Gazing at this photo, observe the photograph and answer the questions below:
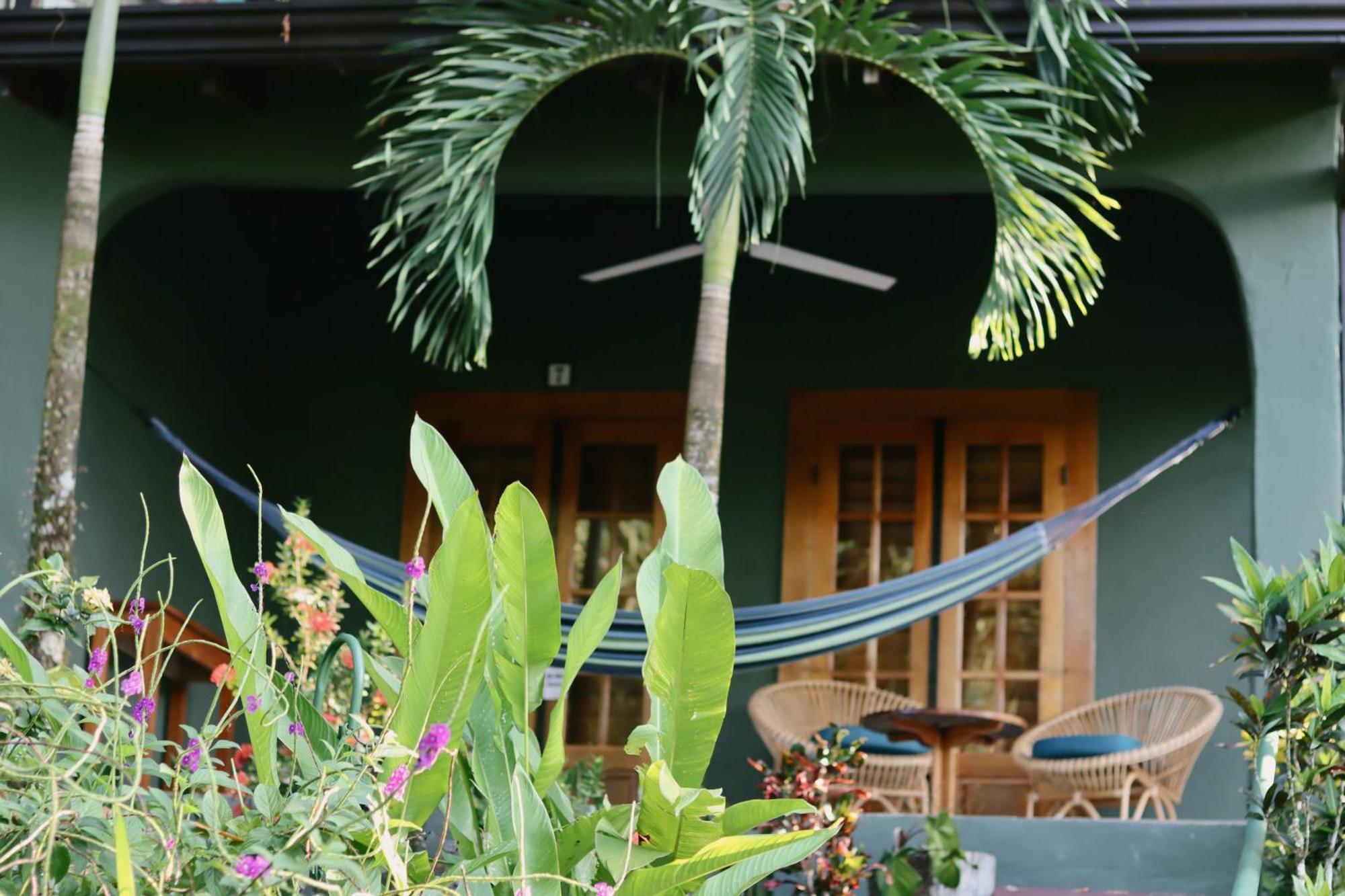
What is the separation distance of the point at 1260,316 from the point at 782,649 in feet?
5.63

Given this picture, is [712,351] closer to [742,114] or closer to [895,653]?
[742,114]

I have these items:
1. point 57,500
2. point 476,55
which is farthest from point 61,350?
point 476,55

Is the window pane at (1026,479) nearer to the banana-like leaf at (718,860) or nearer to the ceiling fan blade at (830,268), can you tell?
the ceiling fan blade at (830,268)

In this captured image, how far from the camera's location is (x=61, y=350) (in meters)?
4.82

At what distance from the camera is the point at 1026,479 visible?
6.63 m

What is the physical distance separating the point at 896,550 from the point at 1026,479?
561 millimetres

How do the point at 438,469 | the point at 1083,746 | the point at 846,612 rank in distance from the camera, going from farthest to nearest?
the point at 1083,746
the point at 846,612
the point at 438,469

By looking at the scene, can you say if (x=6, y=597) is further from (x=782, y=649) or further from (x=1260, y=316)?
(x=1260, y=316)

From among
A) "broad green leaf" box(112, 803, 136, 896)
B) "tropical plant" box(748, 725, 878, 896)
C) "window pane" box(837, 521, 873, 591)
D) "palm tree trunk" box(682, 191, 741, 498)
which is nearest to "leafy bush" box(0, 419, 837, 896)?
"broad green leaf" box(112, 803, 136, 896)

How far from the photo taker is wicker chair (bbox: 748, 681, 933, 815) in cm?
596

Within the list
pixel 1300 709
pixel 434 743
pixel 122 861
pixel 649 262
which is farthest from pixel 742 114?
pixel 122 861

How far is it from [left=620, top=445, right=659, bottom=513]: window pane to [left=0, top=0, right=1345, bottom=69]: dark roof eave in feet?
7.08

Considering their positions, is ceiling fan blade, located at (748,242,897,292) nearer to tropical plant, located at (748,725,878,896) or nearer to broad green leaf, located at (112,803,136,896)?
tropical plant, located at (748,725,878,896)

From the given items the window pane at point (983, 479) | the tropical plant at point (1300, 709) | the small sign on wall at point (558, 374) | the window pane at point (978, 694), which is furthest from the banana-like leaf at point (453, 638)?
the small sign on wall at point (558, 374)
